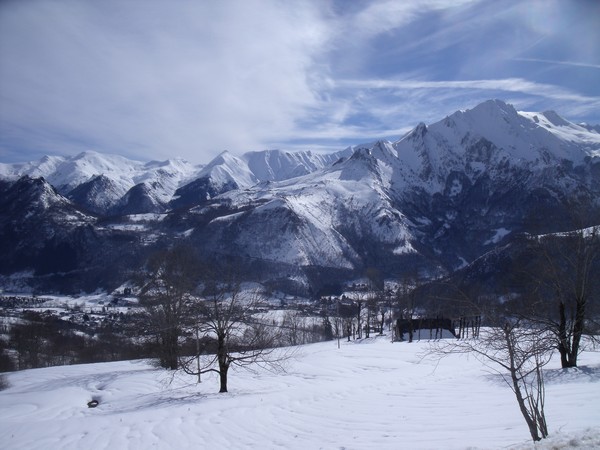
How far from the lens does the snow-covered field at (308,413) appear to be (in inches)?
393

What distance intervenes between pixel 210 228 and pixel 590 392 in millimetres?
185785

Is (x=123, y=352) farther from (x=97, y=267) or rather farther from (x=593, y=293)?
(x=97, y=267)

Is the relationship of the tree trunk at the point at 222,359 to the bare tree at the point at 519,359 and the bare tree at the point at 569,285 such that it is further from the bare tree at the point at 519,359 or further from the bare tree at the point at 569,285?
the bare tree at the point at 569,285

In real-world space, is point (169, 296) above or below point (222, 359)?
above

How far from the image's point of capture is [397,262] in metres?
190

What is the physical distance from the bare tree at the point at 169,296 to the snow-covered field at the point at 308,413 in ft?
12.4

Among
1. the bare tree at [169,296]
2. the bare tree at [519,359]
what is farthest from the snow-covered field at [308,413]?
the bare tree at [169,296]

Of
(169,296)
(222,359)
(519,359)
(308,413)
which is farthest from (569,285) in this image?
(169,296)

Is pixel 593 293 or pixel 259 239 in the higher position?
pixel 259 239

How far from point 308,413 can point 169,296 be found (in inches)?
599

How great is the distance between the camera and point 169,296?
26.2m

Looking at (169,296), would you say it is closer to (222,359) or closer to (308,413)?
(222,359)

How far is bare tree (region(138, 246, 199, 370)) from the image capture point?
25250 mm

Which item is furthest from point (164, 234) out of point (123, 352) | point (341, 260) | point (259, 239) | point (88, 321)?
point (123, 352)
